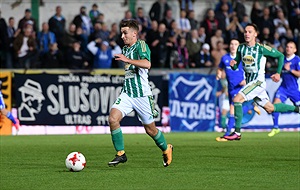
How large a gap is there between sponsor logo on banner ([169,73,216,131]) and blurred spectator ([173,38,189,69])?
4.24 ft

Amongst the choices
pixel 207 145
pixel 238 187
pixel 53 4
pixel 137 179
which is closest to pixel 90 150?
pixel 207 145

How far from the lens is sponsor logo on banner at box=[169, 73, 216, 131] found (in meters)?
21.7

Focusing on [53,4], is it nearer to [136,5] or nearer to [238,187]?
[136,5]

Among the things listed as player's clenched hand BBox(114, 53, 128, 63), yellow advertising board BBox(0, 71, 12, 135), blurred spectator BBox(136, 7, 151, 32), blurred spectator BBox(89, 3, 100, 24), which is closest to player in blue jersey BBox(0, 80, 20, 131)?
yellow advertising board BBox(0, 71, 12, 135)

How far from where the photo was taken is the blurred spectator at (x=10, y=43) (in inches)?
861

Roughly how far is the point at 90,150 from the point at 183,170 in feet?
13.8

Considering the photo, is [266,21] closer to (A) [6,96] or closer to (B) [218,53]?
(B) [218,53]

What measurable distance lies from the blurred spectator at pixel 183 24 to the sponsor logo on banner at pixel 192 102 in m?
2.28

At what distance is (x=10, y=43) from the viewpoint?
71.9ft

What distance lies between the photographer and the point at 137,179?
917 cm

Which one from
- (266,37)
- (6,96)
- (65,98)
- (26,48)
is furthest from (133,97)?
(266,37)

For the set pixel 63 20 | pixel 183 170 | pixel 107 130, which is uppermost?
pixel 63 20

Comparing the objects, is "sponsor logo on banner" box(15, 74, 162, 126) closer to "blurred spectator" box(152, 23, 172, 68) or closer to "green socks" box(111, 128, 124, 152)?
"blurred spectator" box(152, 23, 172, 68)

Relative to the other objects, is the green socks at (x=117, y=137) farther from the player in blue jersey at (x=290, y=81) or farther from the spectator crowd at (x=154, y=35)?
the spectator crowd at (x=154, y=35)
